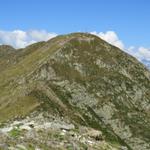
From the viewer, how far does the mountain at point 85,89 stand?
132 m

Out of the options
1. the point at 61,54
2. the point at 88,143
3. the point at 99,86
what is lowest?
the point at 88,143

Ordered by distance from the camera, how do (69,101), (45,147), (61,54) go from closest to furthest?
(45,147)
(69,101)
(61,54)

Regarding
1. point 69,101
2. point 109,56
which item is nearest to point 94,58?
point 109,56

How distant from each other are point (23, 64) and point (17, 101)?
212 ft

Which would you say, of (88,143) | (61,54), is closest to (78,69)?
(61,54)

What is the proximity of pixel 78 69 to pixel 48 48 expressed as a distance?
2473 centimetres

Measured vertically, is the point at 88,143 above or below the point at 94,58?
below

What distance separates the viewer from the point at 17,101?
4995 inches

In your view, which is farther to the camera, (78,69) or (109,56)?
(109,56)

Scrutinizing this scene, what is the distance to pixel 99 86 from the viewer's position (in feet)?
560

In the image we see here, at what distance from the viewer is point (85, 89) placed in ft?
541

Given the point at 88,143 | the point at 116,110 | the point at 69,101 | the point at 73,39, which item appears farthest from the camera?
the point at 73,39

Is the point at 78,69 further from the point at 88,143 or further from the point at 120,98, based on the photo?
the point at 88,143

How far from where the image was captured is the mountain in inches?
5181
